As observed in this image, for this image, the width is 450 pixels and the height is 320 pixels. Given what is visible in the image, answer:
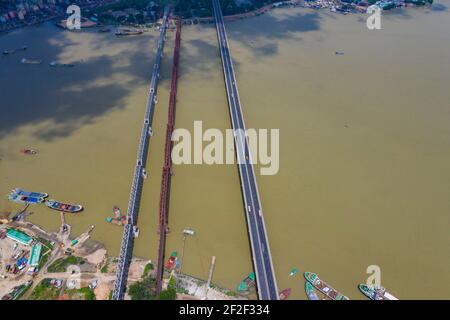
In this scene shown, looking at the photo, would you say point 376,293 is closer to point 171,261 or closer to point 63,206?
point 171,261

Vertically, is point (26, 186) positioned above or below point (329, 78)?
below

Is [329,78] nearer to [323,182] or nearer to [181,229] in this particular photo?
[323,182]

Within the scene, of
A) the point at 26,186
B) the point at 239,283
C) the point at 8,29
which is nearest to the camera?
the point at 239,283

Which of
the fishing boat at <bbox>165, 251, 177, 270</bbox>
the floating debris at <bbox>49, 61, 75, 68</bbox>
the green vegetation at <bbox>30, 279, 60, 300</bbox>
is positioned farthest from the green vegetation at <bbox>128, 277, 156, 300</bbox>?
the floating debris at <bbox>49, 61, 75, 68</bbox>

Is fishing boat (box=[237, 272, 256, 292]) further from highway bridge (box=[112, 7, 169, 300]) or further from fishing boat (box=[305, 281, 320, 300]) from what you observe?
highway bridge (box=[112, 7, 169, 300])

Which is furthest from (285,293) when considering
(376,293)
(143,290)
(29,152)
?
(29,152)

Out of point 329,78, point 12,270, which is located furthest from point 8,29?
point 329,78
